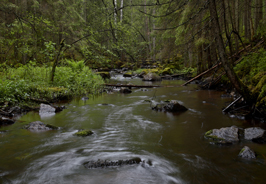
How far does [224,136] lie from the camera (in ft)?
12.2

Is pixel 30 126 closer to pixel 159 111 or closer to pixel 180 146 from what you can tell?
pixel 180 146

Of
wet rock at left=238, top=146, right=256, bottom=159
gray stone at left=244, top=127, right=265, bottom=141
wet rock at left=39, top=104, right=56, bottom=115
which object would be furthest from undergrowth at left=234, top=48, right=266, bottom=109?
wet rock at left=39, top=104, right=56, bottom=115

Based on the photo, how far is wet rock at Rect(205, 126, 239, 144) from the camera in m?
3.55

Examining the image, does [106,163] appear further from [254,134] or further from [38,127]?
[254,134]

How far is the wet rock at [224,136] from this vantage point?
11.7 ft

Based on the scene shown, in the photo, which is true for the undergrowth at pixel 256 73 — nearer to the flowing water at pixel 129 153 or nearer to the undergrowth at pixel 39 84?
the flowing water at pixel 129 153

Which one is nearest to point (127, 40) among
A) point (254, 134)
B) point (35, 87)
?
point (35, 87)

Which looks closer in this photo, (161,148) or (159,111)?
(161,148)

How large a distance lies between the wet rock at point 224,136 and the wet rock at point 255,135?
231 mm

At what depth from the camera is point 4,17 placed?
1362cm

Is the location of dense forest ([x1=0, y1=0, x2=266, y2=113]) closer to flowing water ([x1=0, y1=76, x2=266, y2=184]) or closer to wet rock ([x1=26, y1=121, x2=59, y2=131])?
flowing water ([x1=0, y1=76, x2=266, y2=184])

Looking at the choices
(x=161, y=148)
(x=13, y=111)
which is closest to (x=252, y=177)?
(x=161, y=148)

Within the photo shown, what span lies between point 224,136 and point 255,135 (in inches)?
23.6

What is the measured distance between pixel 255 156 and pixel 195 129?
1.61m
